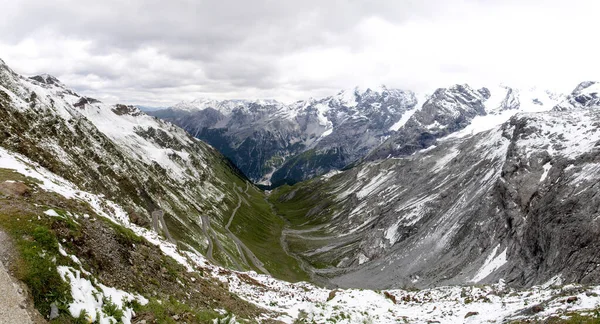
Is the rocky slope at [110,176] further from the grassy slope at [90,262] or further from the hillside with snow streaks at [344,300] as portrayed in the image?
the grassy slope at [90,262]

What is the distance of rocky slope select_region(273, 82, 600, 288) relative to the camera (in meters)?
75.2

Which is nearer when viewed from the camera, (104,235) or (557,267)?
(104,235)

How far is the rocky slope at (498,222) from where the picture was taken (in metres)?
75.2

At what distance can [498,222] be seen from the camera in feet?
354

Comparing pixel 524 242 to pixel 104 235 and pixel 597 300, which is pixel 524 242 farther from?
pixel 104 235

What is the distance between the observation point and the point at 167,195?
15638cm

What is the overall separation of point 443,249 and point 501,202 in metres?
24.4

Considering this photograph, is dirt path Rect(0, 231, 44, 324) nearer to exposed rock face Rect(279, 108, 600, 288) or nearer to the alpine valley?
the alpine valley

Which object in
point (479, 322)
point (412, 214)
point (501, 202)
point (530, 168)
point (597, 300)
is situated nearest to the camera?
point (597, 300)

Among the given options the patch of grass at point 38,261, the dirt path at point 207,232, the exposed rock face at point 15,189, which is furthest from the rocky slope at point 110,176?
the patch of grass at point 38,261

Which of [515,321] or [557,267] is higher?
[515,321]

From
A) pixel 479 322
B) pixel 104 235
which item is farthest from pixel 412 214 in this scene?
pixel 104 235

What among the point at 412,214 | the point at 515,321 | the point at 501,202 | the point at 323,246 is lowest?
the point at 323,246

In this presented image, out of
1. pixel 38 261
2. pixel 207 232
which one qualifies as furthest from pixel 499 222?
pixel 38 261
